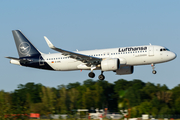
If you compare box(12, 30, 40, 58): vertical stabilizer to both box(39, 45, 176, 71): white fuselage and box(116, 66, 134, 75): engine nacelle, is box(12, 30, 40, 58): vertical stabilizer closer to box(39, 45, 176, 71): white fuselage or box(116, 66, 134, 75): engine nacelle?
box(39, 45, 176, 71): white fuselage

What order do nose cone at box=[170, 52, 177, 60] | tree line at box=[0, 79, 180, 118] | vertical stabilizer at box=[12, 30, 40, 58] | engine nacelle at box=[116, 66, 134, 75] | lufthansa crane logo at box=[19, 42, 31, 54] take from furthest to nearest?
tree line at box=[0, 79, 180, 118]
lufthansa crane logo at box=[19, 42, 31, 54]
vertical stabilizer at box=[12, 30, 40, 58]
engine nacelle at box=[116, 66, 134, 75]
nose cone at box=[170, 52, 177, 60]

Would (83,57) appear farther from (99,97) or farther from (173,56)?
(99,97)

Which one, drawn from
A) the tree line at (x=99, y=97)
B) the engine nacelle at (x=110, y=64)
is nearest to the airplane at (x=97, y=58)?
the engine nacelle at (x=110, y=64)

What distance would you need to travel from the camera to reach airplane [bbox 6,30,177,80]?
36.8 metres

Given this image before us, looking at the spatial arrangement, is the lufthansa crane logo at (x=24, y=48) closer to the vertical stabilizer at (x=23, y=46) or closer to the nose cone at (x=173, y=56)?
the vertical stabilizer at (x=23, y=46)

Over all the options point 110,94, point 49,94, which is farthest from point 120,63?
point 110,94

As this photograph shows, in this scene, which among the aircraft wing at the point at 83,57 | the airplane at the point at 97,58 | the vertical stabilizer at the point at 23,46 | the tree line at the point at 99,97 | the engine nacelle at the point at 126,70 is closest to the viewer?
the aircraft wing at the point at 83,57

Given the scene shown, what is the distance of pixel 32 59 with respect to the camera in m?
42.6

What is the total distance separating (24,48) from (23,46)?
0.54 meters

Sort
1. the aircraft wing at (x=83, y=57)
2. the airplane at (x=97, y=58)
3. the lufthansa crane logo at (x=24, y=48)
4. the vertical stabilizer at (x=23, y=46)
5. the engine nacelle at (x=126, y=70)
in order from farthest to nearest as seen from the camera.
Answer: the lufthansa crane logo at (x=24, y=48) → the vertical stabilizer at (x=23, y=46) → the engine nacelle at (x=126, y=70) → the airplane at (x=97, y=58) → the aircraft wing at (x=83, y=57)

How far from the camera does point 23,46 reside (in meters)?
45.2

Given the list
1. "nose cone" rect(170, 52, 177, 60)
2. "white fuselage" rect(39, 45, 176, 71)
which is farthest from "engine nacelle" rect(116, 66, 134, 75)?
"nose cone" rect(170, 52, 177, 60)

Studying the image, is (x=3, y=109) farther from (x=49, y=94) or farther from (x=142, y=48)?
(x=49, y=94)

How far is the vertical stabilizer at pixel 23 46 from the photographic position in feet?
145
